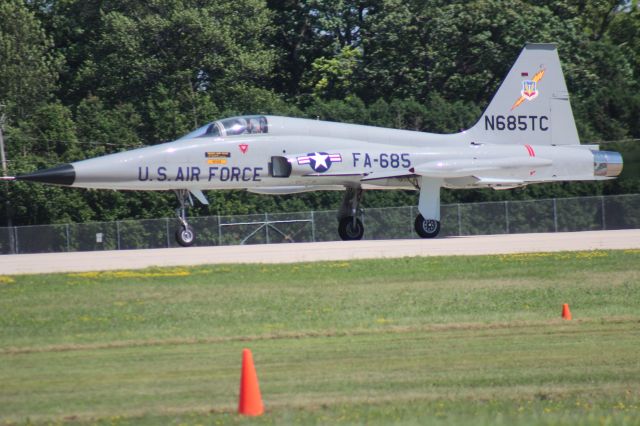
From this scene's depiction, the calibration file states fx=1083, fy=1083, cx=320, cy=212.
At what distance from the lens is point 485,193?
4106 centimetres

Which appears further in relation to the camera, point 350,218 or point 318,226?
point 318,226

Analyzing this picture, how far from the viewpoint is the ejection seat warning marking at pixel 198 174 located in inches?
986

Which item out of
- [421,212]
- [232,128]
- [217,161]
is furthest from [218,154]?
[421,212]

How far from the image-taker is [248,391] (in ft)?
33.1

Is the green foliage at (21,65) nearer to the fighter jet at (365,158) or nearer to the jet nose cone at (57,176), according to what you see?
the fighter jet at (365,158)

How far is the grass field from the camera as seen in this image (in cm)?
1059

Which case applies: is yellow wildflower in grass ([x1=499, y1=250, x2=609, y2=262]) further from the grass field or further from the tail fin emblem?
the tail fin emblem

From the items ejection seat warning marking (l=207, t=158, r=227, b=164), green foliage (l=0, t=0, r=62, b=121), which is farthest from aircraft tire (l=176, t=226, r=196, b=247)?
green foliage (l=0, t=0, r=62, b=121)

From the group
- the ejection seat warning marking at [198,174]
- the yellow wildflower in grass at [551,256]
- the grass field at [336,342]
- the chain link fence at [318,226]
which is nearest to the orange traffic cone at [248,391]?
the grass field at [336,342]

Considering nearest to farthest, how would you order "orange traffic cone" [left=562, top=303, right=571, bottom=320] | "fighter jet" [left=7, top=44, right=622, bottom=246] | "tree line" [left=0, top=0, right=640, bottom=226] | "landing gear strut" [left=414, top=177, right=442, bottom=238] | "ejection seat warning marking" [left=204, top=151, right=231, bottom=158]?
"orange traffic cone" [left=562, top=303, right=571, bottom=320], "fighter jet" [left=7, top=44, right=622, bottom=246], "ejection seat warning marking" [left=204, top=151, right=231, bottom=158], "landing gear strut" [left=414, top=177, right=442, bottom=238], "tree line" [left=0, top=0, right=640, bottom=226]

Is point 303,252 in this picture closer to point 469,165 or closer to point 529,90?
point 469,165

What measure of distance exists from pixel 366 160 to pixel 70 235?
39.3ft

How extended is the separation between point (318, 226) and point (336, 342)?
2177 cm

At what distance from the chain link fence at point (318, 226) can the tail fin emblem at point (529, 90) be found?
7.33m
